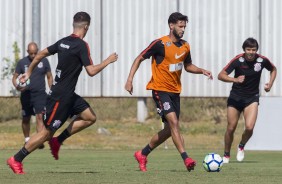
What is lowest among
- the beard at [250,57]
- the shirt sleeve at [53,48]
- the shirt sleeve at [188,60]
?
the beard at [250,57]

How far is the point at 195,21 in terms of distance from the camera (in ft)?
95.5

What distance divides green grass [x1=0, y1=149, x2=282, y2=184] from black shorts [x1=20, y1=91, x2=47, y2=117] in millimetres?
1112

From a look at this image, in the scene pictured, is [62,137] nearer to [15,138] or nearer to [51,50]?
[51,50]

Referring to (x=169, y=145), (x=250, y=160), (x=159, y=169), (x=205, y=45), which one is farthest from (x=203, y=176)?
(x=205, y=45)

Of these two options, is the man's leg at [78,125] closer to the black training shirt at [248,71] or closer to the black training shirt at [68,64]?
the black training shirt at [68,64]

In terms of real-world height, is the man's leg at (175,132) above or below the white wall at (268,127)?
above

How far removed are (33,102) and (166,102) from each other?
7.93m

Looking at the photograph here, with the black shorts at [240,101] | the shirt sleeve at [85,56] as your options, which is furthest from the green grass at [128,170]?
the shirt sleeve at [85,56]

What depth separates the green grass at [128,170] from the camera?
1327cm

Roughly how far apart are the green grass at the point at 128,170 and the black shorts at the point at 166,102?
2.83 ft

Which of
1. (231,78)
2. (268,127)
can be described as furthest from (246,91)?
(268,127)

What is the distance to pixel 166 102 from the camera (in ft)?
49.2

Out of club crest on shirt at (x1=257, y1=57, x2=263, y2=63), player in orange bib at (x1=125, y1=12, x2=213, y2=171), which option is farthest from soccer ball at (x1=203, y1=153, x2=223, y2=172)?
club crest on shirt at (x1=257, y1=57, x2=263, y2=63)

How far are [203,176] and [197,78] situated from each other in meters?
15.6
